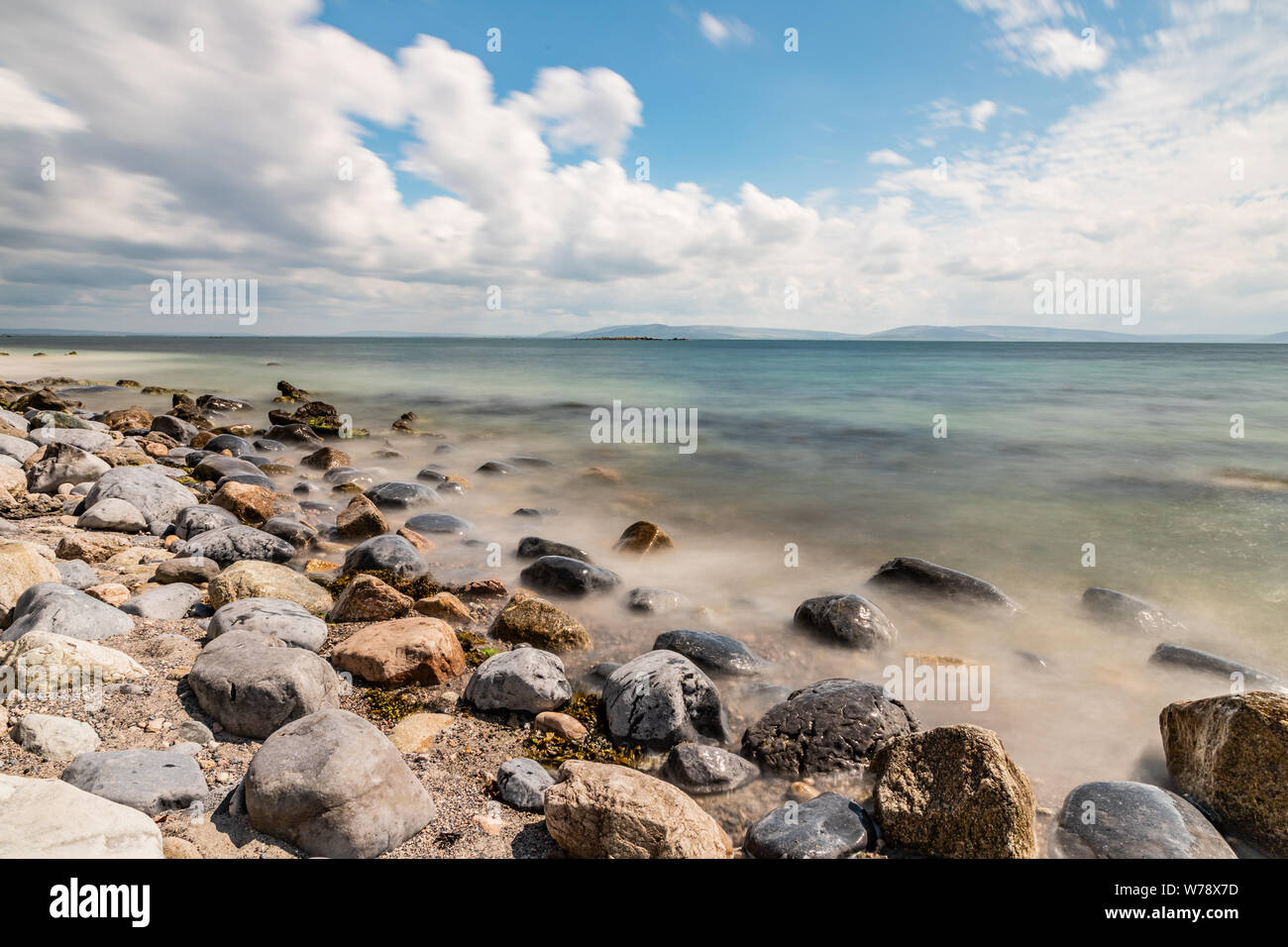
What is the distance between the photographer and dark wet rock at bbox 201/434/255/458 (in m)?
15.9

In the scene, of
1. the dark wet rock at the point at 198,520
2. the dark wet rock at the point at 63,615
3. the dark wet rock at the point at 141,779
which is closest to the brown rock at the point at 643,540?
the dark wet rock at the point at 198,520

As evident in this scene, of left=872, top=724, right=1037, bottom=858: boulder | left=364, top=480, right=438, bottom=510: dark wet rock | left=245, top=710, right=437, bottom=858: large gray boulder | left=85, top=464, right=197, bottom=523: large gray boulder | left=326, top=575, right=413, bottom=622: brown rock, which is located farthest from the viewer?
left=364, top=480, right=438, bottom=510: dark wet rock

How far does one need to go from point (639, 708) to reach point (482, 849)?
1712 millimetres

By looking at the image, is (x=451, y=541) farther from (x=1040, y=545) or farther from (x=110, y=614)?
(x=1040, y=545)

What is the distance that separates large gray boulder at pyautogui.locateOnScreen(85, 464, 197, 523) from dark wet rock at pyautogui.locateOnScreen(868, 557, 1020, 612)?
989cm

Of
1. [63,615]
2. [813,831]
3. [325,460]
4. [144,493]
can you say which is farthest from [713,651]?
[325,460]

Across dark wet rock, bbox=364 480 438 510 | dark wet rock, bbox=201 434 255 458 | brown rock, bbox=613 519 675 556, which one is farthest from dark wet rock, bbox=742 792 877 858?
dark wet rock, bbox=201 434 255 458

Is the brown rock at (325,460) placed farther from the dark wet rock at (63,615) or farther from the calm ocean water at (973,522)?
the dark wet rock at (63,615)

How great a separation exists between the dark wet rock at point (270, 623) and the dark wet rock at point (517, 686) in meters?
1.52

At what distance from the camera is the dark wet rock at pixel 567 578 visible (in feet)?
25.7

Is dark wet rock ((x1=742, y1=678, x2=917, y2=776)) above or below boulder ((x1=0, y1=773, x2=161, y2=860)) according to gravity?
below

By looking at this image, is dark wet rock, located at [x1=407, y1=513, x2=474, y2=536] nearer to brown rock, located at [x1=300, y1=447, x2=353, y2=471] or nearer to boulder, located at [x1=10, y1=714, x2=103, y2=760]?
boulder, located at [x1=10, y1=714, x2=103, y2=760]

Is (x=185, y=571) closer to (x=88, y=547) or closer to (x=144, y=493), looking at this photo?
(x=88, y=547)
